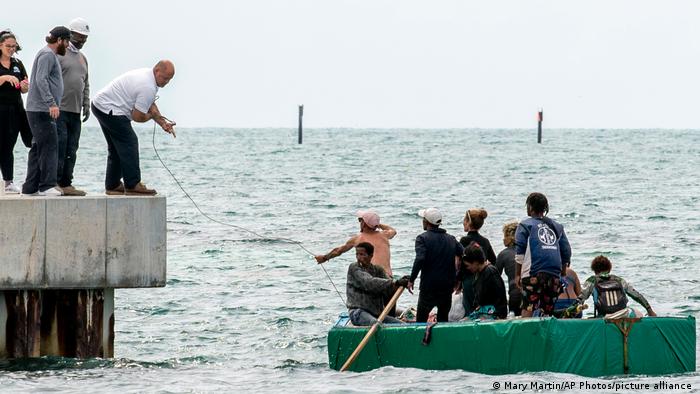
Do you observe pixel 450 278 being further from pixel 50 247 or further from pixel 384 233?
pixel 50 247

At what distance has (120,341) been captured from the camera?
1959cm

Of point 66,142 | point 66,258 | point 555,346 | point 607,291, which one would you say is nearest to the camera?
point 555,346

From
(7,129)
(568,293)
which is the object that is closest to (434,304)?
(568,293)

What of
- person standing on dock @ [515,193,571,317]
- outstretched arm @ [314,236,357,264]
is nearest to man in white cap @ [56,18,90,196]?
outstretched arm @ [314,236,357,264]

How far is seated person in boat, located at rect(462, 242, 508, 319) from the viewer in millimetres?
14734

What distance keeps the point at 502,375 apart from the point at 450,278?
1.14m

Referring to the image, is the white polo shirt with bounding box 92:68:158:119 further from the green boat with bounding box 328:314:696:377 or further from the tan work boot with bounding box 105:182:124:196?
the green boat with bounding box 328:314:696:377

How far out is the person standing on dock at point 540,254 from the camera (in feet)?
46.6

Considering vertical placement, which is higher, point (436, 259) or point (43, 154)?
point (43, 154)

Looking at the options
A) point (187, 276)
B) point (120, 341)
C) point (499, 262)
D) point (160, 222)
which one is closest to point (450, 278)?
point (499, 262)

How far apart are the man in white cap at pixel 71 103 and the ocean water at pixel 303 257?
84.0 inches

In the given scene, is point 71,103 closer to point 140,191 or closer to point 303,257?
point 140,191

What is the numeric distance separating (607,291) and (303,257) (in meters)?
17.0

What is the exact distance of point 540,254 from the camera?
1419 centimetres
